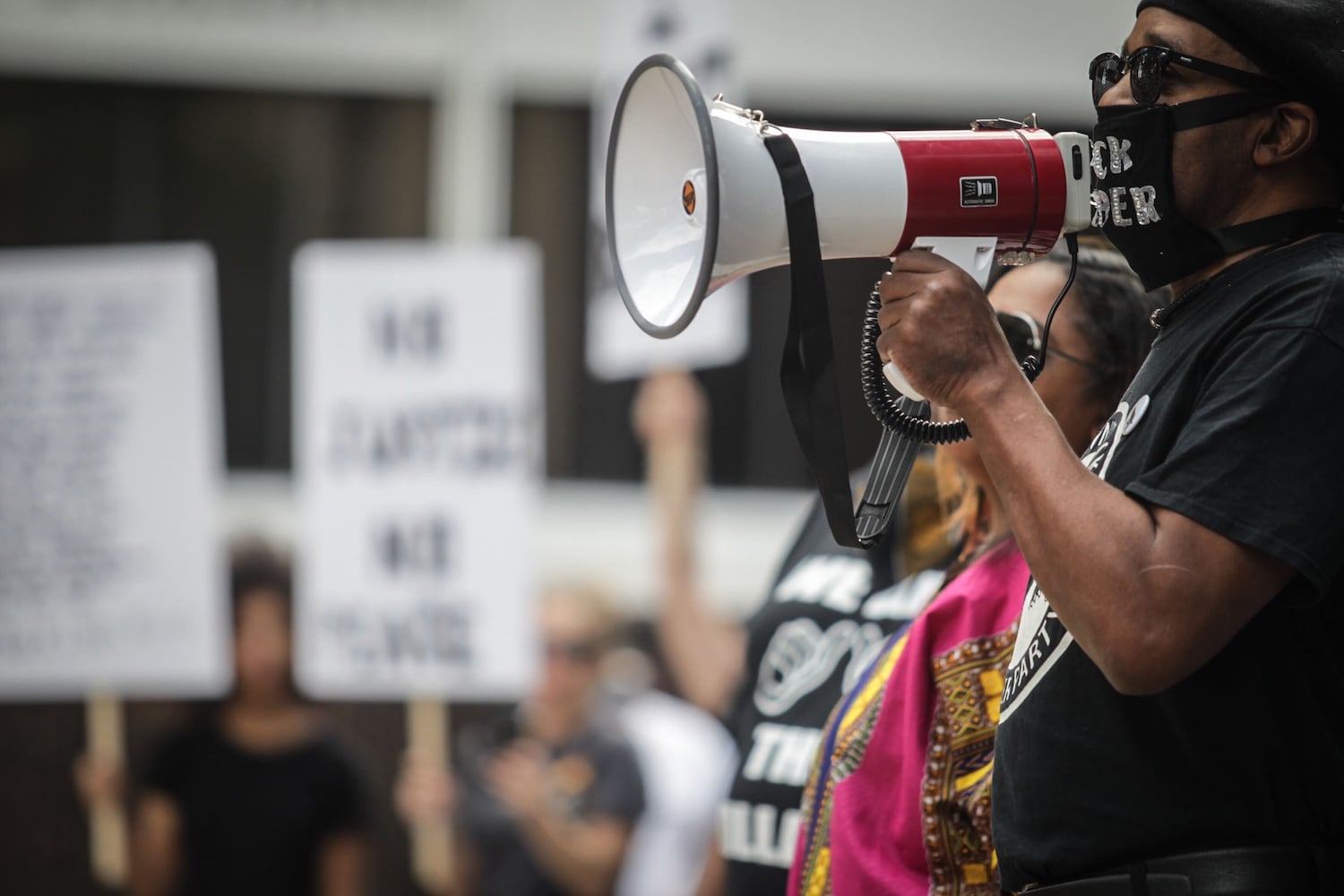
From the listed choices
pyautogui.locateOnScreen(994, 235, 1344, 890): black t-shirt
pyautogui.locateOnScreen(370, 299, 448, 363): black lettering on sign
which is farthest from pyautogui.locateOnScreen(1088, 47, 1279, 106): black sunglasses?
pyautogui.locateOnScreen(370, 299, 448, 363): black lettering on sign

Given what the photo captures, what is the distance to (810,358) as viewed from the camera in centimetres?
125

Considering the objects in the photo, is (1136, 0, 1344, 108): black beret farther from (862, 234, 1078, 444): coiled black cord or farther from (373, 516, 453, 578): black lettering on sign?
(373, 516, 453, 578): black lettering on sign

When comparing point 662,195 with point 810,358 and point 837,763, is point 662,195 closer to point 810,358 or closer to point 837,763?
point 810,358

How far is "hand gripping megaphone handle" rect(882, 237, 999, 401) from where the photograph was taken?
4.14ft

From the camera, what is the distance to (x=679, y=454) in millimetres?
5543

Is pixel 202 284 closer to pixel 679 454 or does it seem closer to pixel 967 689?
pixel 679 454

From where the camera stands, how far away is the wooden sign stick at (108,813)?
5.48 m

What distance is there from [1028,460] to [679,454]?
14.6 ft

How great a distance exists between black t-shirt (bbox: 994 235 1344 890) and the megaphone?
0.55ft

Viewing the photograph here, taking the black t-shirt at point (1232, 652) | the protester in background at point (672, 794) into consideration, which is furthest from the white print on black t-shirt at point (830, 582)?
the protester in background at point (672, 794)

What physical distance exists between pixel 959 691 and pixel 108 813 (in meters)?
4.86

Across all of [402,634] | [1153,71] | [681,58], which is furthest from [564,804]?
[1153,71]

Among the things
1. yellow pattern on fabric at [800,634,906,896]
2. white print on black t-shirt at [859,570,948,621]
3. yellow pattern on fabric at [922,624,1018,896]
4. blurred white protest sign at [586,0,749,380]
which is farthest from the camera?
blurred white protest sign at [586,0,749,380]

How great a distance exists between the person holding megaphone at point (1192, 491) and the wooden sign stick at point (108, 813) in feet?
15.9
